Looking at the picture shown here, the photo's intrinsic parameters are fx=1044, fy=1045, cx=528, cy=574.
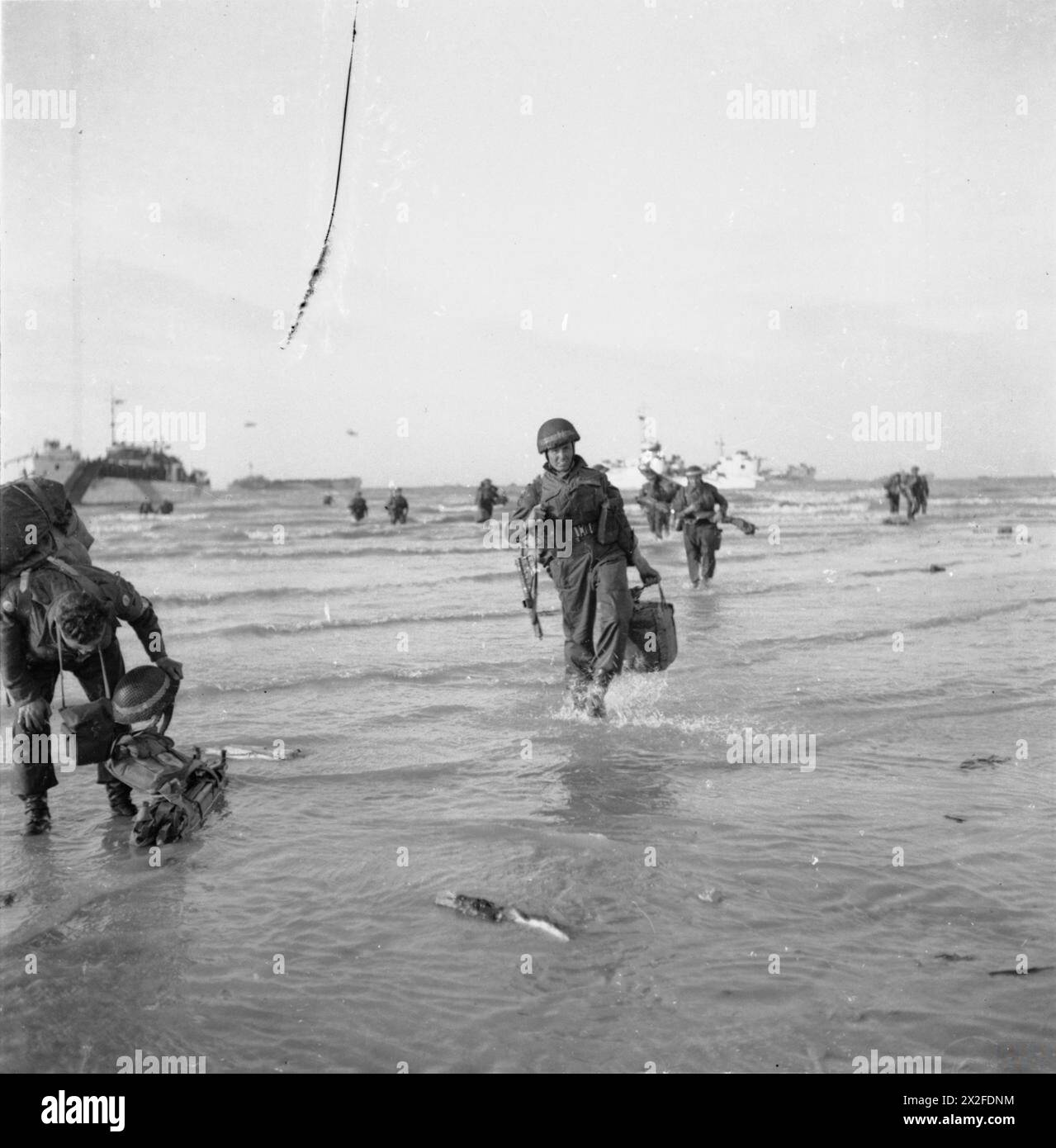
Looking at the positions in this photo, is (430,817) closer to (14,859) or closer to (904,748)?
(14,859)

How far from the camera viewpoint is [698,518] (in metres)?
15.4

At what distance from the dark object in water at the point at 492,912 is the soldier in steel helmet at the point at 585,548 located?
10.1 feet

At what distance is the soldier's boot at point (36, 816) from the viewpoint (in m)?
4.81

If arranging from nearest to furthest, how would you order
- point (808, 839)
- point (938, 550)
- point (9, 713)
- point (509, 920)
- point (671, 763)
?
point (509, 920) < point (808, 839) < point (671, 763) < point (9, 713) < point (938, 550)

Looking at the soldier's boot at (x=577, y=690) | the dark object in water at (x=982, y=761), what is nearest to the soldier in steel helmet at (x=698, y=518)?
the soldier's boot at (x=577, y=690)

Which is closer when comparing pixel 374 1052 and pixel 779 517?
pixel 374 1052

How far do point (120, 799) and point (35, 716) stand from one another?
0.60 m

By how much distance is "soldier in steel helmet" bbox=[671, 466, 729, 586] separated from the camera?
1532 centimetres

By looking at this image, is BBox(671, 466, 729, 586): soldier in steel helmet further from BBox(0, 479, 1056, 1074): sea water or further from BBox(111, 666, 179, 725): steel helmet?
BBox(111, 666, 179, 725): steel helmet

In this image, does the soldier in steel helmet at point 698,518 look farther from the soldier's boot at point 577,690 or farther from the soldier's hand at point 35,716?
the soldier's hand at point 35,716

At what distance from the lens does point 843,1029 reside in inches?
112

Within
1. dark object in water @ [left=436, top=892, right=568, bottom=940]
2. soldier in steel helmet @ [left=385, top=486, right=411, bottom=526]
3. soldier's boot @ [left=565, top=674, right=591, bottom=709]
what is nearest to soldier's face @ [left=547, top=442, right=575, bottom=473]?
soldier's boot @ [left=565, top=674, right=591, bottom=709]
